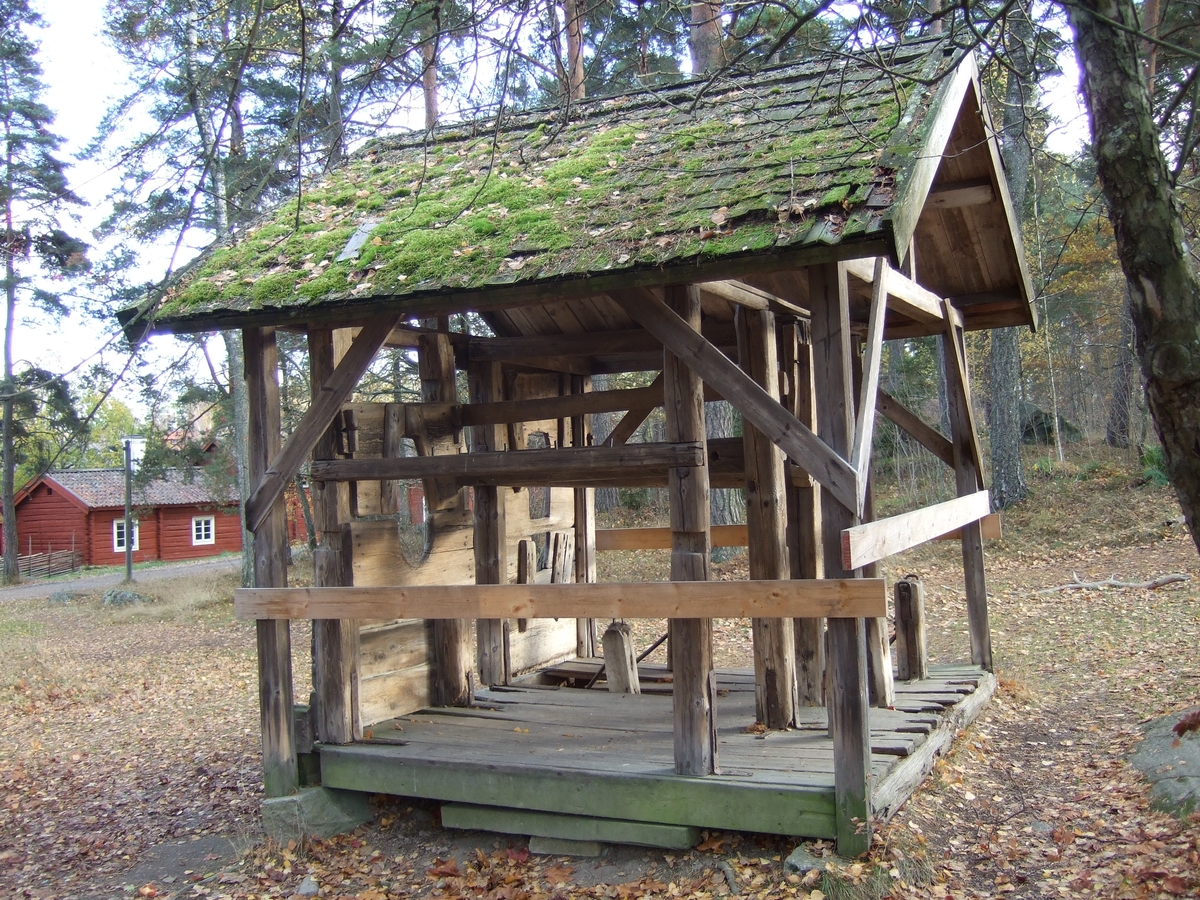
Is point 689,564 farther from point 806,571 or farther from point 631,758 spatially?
point 806,571

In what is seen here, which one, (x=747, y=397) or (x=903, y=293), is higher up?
(x=903, y=293)

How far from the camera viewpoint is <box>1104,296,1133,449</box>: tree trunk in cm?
1983

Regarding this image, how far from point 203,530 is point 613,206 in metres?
38.7

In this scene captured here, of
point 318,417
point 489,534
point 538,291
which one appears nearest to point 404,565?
point 489,534

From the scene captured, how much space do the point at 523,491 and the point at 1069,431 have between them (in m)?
19.8

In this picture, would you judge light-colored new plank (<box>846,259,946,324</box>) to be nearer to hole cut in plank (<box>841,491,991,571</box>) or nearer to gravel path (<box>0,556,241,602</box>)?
hole cut in plank (<box>841,491,991,571</box>)

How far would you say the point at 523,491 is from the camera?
8.88 metres

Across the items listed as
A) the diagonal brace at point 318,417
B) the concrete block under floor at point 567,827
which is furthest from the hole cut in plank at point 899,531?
the diagonal brace at point 318,417

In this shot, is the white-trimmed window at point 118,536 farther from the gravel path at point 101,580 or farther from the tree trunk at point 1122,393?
the tree trunk at point 1122,393

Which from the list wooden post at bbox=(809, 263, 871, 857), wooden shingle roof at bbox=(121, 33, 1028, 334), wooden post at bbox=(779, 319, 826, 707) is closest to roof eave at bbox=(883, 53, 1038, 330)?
wooden shingle roof at bbox=(121, 33, 1028, 334)

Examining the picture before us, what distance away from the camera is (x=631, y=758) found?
6.10 metres

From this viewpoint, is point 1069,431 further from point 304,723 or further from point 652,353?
point 304,723

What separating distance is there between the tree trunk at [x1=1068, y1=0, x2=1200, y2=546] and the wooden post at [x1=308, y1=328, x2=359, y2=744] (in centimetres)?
505

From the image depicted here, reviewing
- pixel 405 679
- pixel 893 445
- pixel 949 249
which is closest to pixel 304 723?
pixel 405 679
